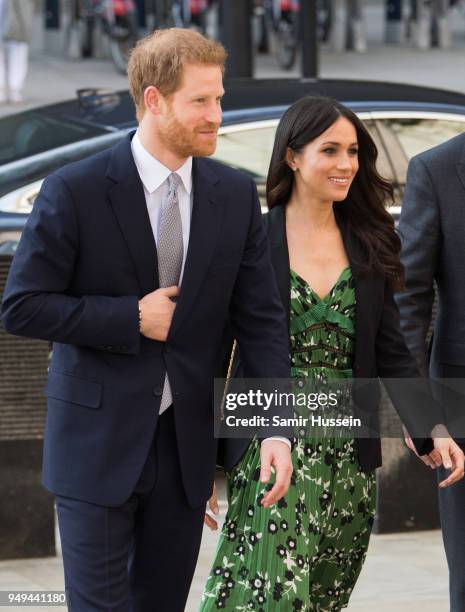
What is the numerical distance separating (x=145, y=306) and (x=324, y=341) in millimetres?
696

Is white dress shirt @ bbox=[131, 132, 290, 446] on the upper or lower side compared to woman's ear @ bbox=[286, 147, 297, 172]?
upper

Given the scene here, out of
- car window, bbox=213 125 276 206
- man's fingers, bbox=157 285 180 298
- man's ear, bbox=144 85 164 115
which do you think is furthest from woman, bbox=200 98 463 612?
car window, bbox=213 125 276 206

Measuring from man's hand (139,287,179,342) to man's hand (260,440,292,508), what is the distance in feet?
1.25

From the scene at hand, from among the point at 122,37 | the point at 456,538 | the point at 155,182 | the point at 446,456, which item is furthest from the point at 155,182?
the point at 122,37

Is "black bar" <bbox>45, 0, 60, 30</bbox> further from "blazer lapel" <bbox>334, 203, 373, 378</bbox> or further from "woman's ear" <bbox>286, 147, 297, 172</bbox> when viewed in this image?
"blazer lapel" <bbox>334, 203, 373, 378</bbox>

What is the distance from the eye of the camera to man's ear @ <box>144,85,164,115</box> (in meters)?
3.86

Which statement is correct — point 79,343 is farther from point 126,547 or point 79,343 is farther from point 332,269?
point 332,269

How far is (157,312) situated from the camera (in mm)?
3867

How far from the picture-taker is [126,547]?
13.0 feet

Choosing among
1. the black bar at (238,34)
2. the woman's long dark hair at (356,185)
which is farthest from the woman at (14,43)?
the woman's long dark hair at (356,185)

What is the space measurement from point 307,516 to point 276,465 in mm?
409

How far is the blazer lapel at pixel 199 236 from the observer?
392 cm

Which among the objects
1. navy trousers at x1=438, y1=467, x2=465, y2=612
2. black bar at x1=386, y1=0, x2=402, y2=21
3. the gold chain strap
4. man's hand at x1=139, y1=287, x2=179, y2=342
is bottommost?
black bar at x1=386, y1=0, x2=402, y2=21

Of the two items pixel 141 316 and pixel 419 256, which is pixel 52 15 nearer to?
pixel 419 256
